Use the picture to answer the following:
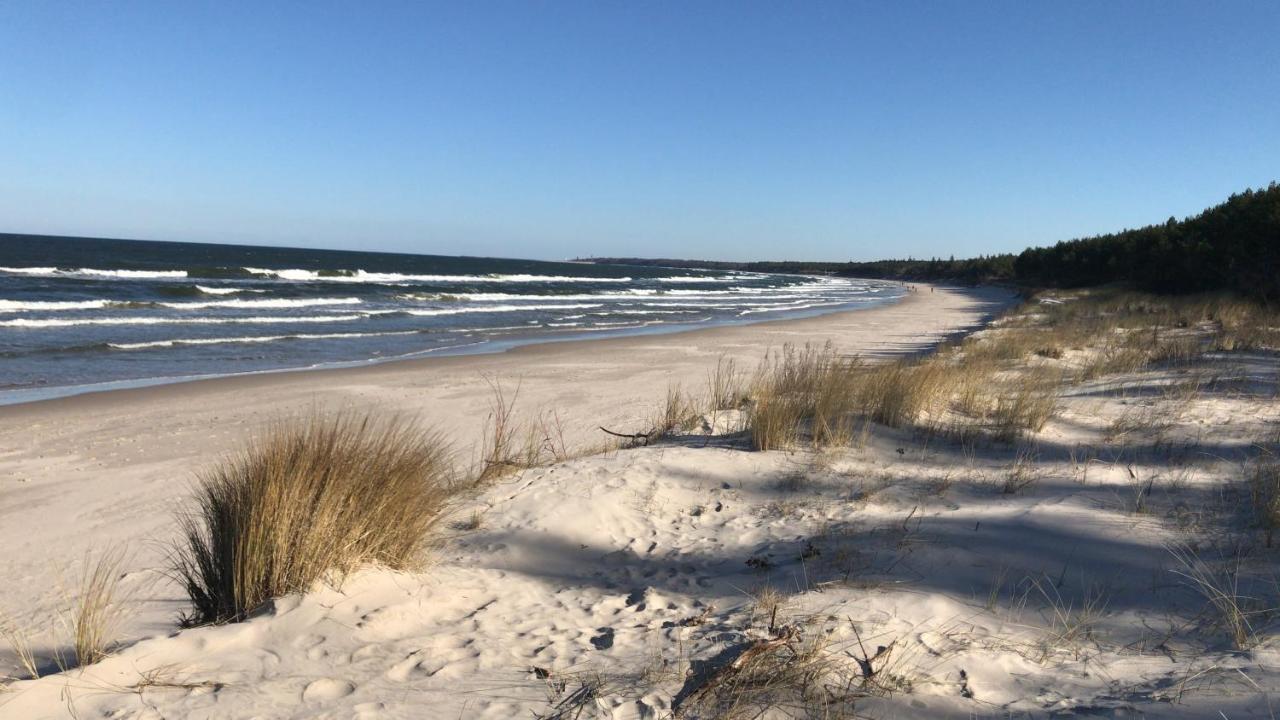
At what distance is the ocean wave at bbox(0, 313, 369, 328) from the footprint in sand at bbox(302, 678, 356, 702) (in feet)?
64.9

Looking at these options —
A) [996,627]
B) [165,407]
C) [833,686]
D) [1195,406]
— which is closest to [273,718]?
[833,686]

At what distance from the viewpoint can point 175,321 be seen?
20.0 m

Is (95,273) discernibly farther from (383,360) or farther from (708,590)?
(708,590)

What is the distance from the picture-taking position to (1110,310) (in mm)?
19562

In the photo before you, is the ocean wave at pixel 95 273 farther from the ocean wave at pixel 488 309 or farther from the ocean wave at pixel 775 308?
the ocean wave at pixel 775 308

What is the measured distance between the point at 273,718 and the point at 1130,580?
3.46 metres

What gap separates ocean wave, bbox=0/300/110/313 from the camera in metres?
20.2

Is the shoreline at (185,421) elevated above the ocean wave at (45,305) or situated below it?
below

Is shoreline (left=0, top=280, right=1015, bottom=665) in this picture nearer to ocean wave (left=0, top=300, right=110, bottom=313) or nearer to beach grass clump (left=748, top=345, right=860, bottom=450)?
beach grass clump (left=748, top=345, right=860, bottom=450)

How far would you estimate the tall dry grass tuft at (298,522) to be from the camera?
3.18 meters

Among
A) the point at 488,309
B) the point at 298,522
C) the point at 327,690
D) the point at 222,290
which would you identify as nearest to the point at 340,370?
the point at 298,522

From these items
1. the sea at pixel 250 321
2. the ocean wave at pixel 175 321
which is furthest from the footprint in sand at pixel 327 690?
the ocean wave at pixel 175 321

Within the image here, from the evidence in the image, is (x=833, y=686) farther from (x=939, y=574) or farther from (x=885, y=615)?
(x=939, y=574)

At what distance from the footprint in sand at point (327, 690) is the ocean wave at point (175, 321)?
1977 cm
